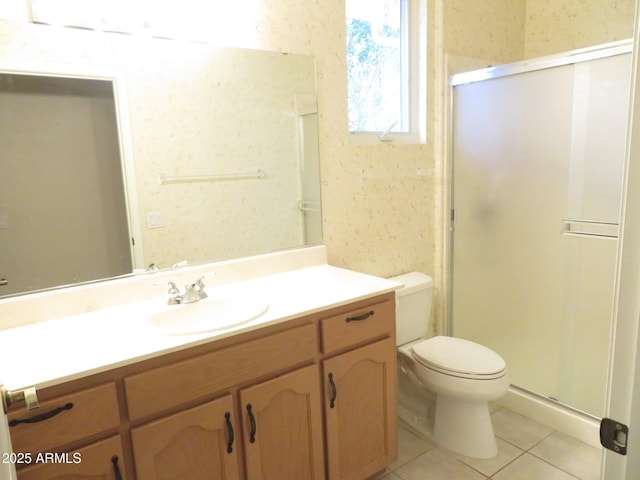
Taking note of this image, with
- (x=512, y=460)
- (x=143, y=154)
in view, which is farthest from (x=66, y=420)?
(x=512, y=460)

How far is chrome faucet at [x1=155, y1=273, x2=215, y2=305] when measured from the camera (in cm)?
153

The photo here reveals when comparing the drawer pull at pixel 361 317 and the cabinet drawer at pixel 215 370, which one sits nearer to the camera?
the cabinet drawer at pixel 215 370

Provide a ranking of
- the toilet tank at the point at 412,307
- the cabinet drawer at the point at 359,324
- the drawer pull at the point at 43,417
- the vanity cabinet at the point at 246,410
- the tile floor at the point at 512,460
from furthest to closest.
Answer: the toilet tank at the point at 412,307 → the tile floor at the point at 512,460 → the cabinet drawer at the point at 359,324 → the vanity cabinet at the point at 246,410 → the drawer pull at the point at 43,417

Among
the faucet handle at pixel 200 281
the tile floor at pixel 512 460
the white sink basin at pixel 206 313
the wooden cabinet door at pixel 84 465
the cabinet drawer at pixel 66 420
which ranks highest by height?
the faucet handle at pixel 200 281

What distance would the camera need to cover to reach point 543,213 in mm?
2070

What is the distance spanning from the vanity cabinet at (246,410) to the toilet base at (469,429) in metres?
0.40

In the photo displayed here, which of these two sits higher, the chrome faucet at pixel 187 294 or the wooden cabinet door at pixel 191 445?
the chrome faucet at pixel 187 294

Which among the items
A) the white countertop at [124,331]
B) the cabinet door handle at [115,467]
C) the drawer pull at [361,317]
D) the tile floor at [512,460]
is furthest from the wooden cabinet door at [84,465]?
the tile floor at [512,460]

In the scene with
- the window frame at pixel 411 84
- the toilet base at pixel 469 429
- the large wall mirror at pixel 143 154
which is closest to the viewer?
the large wall mirror at pixel 143 154

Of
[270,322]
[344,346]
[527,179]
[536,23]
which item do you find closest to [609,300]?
[527,179]

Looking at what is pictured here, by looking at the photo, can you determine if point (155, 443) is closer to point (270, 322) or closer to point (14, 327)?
point (270, 322)

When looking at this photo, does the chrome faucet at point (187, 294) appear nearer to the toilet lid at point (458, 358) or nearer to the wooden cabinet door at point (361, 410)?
the wooden cabinet door at point (361, 410)

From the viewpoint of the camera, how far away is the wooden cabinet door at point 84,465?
1.00 meters

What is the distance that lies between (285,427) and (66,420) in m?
0.66
